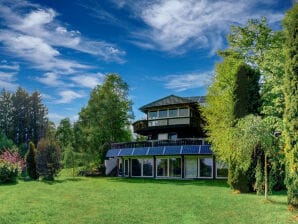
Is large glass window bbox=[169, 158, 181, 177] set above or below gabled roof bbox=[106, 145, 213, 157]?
below

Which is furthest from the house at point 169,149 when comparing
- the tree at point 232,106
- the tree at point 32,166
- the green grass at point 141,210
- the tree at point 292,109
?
the tree at point 292,109

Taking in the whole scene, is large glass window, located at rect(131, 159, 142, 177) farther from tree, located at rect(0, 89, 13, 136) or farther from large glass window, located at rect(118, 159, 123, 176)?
tree, located at rect(0, 89, 13, 136)

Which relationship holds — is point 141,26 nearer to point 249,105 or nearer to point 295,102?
point 249,105

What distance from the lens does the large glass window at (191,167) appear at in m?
34.8

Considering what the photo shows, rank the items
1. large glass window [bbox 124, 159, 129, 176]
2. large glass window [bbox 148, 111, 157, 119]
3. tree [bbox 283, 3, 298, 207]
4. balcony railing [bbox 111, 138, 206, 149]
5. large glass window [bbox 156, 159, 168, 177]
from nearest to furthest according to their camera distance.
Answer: tree [bbox 283, 3, 298, 207], balcony railing [bbox 111, 138, 206, 149], large glass window [bbox 156, 159, 168, 177], large glass window [bbox 124, 159, 129, 176], large glass window [bbox 148, 111, 157, 119]

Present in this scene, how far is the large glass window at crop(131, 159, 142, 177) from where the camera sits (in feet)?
124

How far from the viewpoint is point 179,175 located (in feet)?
116

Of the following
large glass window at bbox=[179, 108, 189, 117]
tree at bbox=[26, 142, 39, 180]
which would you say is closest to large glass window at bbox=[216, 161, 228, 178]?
large glass window at bbox=[179, 108, 189, 117]

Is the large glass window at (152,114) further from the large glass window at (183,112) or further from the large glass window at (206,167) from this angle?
the large glass window at (206,167)

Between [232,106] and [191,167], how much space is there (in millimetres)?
13224

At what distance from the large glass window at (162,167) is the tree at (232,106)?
8.74 m

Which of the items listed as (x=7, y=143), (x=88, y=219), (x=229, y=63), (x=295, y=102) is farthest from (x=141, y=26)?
(x=7, y=143)

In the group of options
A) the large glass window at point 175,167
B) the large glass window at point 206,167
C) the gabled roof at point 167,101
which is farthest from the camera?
the gabled roof at point 167,101

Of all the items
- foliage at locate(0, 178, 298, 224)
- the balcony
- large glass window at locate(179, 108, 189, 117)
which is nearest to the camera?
foliage at locate(0, 178, 298, 224)
